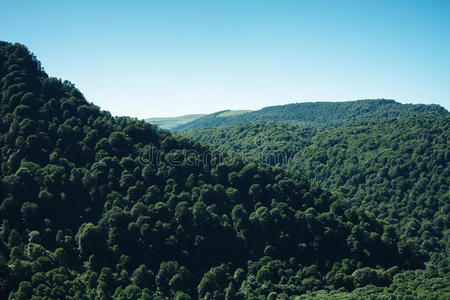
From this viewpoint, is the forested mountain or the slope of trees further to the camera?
the slope of trees

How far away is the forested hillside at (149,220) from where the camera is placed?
215 feet

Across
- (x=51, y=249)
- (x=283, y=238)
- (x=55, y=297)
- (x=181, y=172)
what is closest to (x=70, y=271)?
(x=51, y=249)

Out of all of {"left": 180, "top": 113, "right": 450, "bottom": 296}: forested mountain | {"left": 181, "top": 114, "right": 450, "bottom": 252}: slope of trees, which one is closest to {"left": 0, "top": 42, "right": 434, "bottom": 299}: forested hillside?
{"left": 180, "top": 113, "right": 450, "bottom": 296}: forested mountain

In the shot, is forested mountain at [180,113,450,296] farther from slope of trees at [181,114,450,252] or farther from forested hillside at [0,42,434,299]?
forested hillside at [0,42,434,299]

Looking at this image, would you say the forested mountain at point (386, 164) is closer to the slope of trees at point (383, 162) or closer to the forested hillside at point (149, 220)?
the slope of trees at point (383, 162)

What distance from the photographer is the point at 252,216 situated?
3253 inches

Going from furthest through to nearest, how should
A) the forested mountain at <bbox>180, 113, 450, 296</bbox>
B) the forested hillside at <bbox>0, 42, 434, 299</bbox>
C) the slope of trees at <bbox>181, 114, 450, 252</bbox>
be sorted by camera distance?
the slope of trees at <bbox>181, 114, 450, 252</bbox>, the forested mountain at <bbox>180, 113, 450, 296</bbox>, the forested hillside at <bbox>0, 42, 434, 299</bbox>

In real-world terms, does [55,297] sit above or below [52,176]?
below

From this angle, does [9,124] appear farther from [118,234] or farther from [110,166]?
[118,234]

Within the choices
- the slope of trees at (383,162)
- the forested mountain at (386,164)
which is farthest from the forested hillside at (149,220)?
the slope of trees at (383,162)

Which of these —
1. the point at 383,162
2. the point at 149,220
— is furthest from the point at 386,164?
the point at 149,220

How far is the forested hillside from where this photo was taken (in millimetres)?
65625

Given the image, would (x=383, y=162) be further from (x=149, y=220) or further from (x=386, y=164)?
(x=149, y=220)

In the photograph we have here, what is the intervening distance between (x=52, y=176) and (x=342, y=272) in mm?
60331
